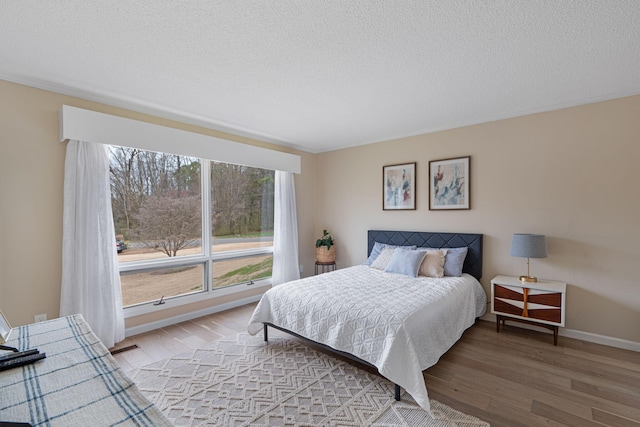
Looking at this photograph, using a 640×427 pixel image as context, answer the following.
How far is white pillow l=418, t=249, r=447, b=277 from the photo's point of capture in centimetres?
354

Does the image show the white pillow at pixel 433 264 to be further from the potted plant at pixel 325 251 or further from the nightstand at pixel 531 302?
the potted plant at pixel 325 251

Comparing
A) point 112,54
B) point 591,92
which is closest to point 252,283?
point 112,54

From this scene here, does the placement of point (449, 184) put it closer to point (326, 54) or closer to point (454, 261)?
point (454, 261)

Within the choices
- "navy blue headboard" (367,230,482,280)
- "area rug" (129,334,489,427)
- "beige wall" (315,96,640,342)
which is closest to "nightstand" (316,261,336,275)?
"navy blue headboard" (367,230,482,280)

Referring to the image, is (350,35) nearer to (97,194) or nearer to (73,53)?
(73,53)

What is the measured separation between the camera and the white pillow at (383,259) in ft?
13.1

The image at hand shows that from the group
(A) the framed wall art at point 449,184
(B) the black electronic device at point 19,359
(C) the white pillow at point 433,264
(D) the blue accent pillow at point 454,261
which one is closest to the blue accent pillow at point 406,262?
(C) the white pillow at point 433,264

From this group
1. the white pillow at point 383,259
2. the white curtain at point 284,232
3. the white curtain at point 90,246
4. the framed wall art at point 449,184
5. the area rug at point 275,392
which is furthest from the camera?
the white curtain at point 284,232

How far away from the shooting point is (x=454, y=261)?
3613mm

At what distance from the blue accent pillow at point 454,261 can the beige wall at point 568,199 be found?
0.32m

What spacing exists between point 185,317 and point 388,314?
2.69 meters

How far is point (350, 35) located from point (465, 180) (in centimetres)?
260

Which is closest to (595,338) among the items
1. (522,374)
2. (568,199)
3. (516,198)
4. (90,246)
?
(522,374)

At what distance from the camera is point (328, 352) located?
2.87 m
